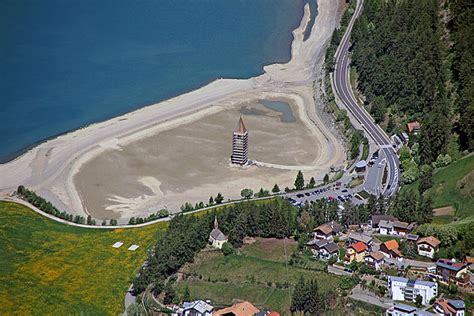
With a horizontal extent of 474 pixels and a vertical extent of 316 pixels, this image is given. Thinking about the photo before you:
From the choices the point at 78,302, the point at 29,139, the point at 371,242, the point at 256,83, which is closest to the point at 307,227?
the point at 371,242

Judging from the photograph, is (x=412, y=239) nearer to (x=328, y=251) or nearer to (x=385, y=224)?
(x=385, y=224)

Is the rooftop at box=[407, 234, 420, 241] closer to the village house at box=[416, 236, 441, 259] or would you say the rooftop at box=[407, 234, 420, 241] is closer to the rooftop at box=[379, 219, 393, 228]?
the village house at box=[416, 236, 441, 259]

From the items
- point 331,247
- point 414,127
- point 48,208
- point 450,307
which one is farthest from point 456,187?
point 48,208

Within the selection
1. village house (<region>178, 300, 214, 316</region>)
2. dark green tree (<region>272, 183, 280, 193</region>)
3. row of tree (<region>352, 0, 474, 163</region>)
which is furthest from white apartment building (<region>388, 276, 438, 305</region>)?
row of tree (<region>352, 0, 474, 163</region>)

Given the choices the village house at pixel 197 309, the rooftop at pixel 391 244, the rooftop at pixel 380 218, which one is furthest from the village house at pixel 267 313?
the rooftop at pixel 380 218

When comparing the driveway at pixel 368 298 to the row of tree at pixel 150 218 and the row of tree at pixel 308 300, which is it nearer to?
the row of tree at pixel 308 300

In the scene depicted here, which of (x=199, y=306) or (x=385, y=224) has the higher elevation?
(x=385, y=224)
